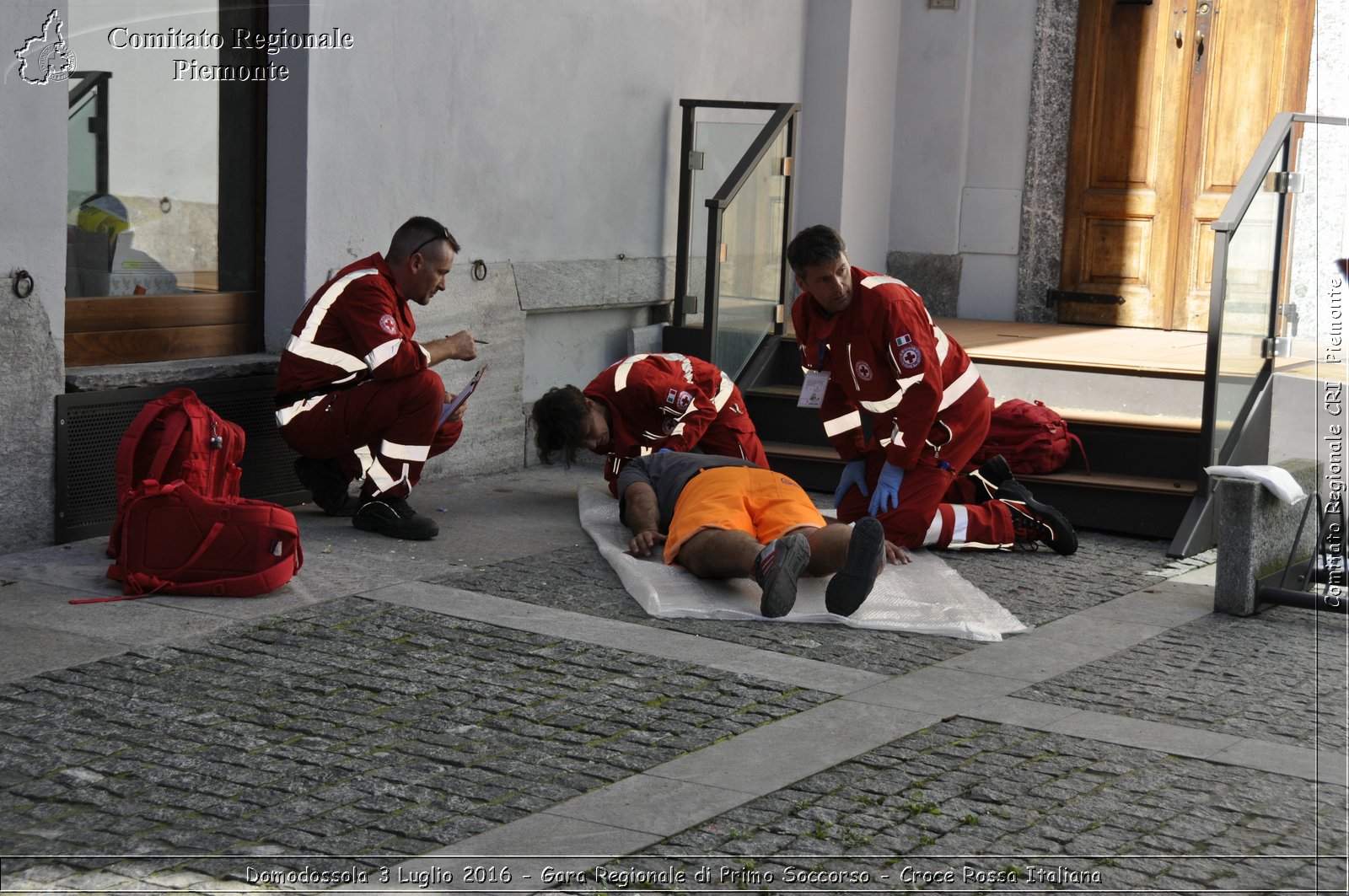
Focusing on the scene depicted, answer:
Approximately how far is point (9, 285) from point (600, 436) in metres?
2.45

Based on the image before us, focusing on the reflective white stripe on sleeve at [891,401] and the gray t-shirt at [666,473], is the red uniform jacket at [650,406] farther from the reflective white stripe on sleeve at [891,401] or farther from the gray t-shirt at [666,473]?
the reflective white stripe on sleeve at [891,401]

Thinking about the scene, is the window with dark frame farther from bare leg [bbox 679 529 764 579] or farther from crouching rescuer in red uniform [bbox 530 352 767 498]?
bare leg [bbox 679 529 764 579]

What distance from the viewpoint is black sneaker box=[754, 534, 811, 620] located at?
5.15m

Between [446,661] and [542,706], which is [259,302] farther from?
[542,706]

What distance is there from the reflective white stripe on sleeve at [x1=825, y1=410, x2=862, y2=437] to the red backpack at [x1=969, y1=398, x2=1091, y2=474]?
814mm

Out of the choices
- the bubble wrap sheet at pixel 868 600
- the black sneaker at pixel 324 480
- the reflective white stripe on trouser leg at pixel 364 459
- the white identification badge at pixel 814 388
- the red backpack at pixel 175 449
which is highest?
the white identification badge at pixel 814 388

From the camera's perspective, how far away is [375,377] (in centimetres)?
644

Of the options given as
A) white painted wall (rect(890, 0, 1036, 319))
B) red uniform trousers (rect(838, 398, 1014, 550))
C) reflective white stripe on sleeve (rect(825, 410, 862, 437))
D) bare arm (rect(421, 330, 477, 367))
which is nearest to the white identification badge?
reflective white stripe on sleeve (rect(825, 410, 862, 437))

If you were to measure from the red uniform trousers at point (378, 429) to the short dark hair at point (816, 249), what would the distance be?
5.25 feet

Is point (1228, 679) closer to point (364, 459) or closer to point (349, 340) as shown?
point (364, 459)

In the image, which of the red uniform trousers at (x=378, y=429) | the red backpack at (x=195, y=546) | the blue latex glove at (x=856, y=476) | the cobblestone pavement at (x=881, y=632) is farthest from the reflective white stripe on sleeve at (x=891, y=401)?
the red backpack at (x=195, y=546)

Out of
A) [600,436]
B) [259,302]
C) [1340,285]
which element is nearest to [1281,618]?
[1340,285]

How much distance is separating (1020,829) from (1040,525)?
3353 mm

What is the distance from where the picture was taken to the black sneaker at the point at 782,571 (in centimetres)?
515
